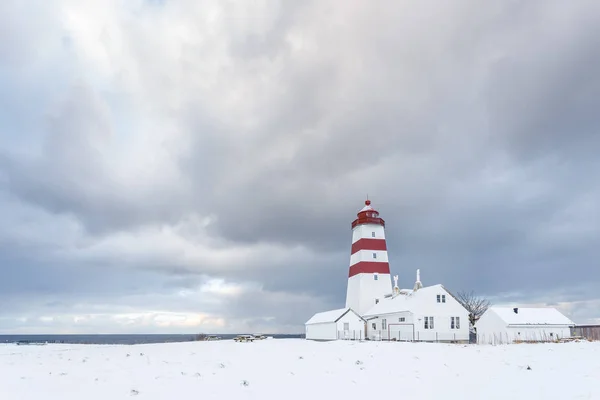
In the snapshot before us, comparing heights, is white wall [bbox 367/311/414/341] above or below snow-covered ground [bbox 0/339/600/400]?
above

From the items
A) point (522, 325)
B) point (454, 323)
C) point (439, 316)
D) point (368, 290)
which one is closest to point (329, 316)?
point (368, 290)

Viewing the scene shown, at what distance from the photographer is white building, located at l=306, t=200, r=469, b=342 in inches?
1897

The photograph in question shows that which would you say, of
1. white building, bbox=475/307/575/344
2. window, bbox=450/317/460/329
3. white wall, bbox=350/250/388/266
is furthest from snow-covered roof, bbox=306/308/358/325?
white building, bbox=475/307/575/344

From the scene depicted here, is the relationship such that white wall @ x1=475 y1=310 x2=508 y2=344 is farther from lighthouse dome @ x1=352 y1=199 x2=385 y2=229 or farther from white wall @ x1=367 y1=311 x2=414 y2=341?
lighthouse dome @ x1=352 y1=199 x2=385 y2=229

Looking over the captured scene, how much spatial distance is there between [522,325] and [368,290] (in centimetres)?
1718

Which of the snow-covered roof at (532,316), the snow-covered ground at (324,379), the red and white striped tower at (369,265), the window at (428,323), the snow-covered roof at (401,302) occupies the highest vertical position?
the red and white striped tower at (369,265)

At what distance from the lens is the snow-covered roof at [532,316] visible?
4691 centimetres

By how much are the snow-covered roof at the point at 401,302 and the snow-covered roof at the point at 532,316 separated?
21.6ft

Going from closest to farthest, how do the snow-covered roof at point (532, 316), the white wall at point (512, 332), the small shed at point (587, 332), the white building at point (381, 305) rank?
the small shed at point (587, 332)
the white wall at point (512, 332)
the snow-covered roof at point (532, 316)
the white building at point (381, 305)

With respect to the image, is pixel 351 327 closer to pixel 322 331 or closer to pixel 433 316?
pixel 322 331

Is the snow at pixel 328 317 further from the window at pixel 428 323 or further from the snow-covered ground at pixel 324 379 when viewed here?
the snow-covered ground at pixel 324 379

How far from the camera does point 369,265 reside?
187 feet

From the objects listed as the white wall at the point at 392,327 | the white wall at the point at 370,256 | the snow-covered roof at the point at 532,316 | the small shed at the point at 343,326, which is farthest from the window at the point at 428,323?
the white wall at the point at 370,256

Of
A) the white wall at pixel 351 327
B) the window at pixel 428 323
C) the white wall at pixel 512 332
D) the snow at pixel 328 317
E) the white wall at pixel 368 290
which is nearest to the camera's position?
the white wall at pixel 512 332
